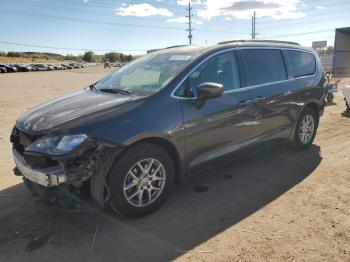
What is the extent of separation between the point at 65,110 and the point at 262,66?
280 centimetres

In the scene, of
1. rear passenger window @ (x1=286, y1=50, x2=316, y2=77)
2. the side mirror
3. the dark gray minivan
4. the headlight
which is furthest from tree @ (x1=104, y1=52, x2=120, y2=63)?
the headlight

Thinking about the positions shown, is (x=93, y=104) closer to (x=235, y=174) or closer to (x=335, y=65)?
(x=235, y=174)

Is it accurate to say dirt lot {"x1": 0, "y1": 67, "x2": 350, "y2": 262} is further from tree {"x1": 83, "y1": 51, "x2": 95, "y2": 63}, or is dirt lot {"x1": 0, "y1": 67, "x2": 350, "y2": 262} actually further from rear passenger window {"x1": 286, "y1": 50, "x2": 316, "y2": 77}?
tree {"x1": 83, "y1": 51, "x2": 95, "y2": 63}

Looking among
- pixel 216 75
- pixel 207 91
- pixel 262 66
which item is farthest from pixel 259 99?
pixel 207 91

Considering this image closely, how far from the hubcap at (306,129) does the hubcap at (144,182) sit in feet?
9.98

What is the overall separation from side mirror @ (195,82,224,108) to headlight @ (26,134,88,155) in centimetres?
137

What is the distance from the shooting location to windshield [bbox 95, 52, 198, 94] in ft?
13.4

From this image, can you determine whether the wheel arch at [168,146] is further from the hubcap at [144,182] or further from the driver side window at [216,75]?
the driver side window at [216,75]

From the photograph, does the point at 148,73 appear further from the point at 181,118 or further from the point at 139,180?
the point at 139,180

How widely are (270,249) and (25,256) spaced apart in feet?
7.27

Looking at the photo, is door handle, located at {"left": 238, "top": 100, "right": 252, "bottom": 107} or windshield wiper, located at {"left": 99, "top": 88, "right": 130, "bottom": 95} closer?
windshield wiper, located at {"left": 99, "top": 88, "right": 130, "bottom": 95}

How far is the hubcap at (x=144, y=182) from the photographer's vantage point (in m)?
3.63

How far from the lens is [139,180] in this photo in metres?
3.68

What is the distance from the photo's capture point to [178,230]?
3566mm
